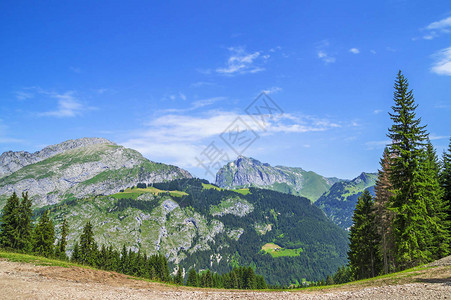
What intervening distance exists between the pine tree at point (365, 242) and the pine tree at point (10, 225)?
3055 inches

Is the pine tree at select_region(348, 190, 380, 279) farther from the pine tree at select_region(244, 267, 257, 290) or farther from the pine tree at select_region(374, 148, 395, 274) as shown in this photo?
the pine tree at select_region(244, 267, 257, 290)

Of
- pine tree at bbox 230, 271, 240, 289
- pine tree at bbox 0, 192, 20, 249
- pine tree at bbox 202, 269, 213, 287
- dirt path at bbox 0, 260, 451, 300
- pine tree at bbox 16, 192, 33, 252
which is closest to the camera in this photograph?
dirt path at bbox 0, 260, 451, 300

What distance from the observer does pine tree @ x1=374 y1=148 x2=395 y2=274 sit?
144ft

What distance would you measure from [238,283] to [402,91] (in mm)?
120784

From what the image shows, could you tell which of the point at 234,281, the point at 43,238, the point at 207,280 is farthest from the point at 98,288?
the point at 234,281

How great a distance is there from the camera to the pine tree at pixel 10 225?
65894 millimetres

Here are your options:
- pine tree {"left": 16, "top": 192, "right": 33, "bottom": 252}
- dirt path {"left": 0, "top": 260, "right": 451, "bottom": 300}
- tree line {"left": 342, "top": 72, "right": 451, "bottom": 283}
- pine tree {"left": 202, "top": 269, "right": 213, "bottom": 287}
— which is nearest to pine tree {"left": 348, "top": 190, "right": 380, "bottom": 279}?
tree line {"left": 342, "top": 72, "right": 451, "bottom": 283}

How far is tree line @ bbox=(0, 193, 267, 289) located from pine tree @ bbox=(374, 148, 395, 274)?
6063 cm

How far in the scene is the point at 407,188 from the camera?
122 feet

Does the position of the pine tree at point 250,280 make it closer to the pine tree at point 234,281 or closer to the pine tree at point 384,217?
the pine tree at point 234,281

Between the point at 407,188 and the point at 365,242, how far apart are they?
63.4ft

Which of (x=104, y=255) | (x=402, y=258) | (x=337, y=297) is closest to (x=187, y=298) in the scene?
(x=337, y=297)

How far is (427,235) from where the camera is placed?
37.3 meters

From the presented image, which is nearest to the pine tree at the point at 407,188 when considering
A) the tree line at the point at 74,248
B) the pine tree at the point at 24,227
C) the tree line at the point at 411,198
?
the tree line at the point at 411,198
